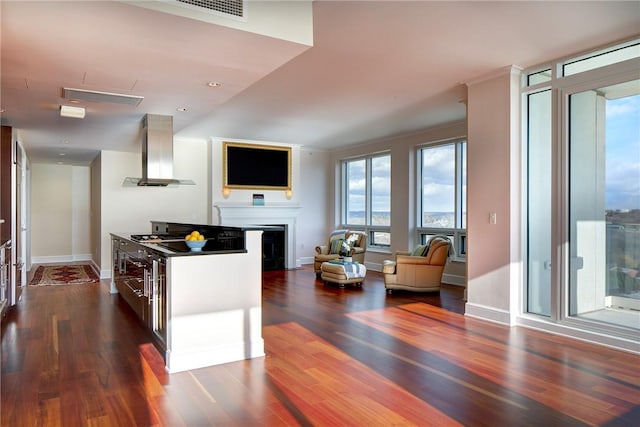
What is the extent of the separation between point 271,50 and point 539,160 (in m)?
3.08

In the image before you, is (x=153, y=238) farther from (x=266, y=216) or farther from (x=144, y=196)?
(x=266, y=216)

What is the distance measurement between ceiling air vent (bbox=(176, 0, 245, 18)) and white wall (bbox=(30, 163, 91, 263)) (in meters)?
10.0

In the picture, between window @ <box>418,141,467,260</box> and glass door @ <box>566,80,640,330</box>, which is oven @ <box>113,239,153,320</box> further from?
window @ <box>418,141,467,260</box>

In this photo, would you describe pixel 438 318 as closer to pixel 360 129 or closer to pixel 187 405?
pixel 187 405

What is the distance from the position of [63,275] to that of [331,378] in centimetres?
728

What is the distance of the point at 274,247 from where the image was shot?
9492 millimetres

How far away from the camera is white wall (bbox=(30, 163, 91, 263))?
35.0 ft

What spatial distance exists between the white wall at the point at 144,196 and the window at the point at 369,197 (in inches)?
129

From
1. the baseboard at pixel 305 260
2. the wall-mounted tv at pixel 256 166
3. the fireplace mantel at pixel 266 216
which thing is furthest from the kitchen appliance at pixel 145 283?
the baseboard at pixel 305 260

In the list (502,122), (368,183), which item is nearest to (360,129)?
(368,183)

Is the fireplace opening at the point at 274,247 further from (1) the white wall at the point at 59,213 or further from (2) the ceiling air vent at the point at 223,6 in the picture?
(2) the ceiling air vent at the point at 223,6

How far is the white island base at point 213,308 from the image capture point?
3.43 meters

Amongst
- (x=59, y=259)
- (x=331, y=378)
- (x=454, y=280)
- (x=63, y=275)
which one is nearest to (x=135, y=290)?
(x=331, y=378)

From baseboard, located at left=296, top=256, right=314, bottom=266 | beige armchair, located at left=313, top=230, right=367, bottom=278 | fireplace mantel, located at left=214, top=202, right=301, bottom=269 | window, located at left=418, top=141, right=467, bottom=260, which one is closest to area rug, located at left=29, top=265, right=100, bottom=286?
fireplace mantel, located at left=214, top=202, right=301, bottom=269
